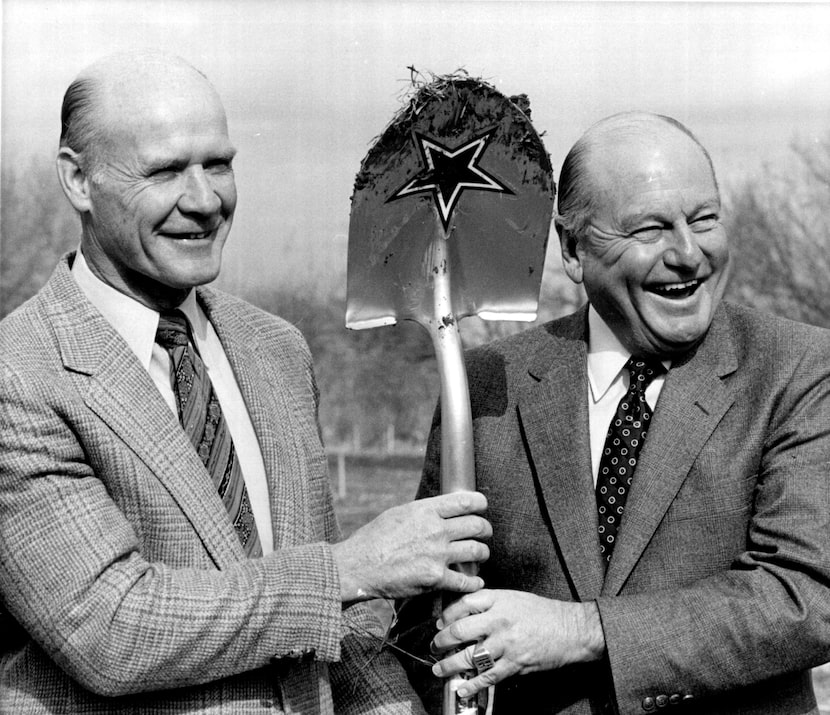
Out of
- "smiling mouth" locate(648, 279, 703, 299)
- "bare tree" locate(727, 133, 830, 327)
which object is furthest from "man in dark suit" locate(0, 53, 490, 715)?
→ "bare tree" locate(727, 133, 830, 327)

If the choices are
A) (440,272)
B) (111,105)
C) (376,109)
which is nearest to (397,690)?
(440,272)

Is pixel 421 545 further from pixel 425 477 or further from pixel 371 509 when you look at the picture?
pixel 371 509

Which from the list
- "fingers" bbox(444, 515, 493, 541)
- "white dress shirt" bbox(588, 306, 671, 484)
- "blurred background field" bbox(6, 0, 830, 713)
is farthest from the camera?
"blurred background field" bbox(6, 0, 830, 713)

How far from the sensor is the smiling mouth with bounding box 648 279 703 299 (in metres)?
2.62

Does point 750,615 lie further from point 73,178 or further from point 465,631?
point 73,178

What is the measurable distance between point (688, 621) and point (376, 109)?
4.80 metres

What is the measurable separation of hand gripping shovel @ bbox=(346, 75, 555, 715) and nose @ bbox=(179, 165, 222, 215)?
0.33m

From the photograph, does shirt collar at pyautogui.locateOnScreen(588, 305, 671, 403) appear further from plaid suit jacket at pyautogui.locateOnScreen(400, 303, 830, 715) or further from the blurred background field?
the blurred background field

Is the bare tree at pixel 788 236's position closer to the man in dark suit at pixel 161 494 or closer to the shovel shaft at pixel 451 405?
the shovel shaft at pixel 451 405

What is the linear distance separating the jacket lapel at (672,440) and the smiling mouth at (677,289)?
6.0 inches

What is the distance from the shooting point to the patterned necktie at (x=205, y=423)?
7.84 feet

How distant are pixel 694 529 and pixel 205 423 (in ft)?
3.66

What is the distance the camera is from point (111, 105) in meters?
2.35

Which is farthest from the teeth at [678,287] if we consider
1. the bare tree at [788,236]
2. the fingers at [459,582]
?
the bare tree at [788,236]
